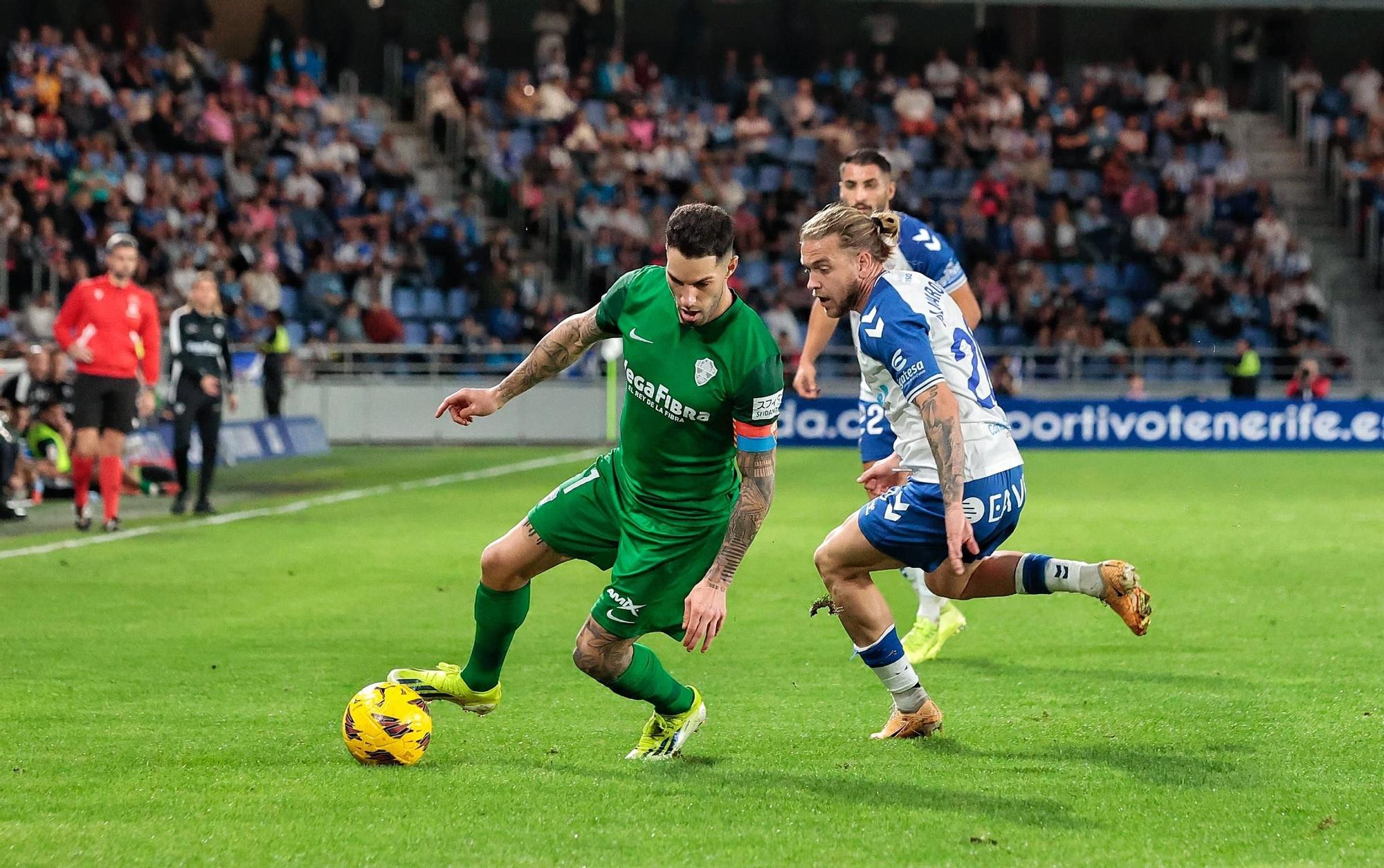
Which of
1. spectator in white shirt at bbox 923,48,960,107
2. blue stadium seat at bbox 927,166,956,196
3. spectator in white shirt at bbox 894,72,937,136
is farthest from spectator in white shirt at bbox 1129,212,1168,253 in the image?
spectator in white shirt at bbox 923,48,960,107

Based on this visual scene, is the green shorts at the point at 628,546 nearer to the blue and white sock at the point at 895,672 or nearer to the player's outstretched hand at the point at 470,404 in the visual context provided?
the player's outstretched hand at the point at 470,404

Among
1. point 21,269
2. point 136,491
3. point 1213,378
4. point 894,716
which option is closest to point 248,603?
point 894,716

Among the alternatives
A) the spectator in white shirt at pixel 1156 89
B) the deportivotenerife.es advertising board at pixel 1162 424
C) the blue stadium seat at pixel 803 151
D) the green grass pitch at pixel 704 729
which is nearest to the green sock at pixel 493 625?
the green grass pitch at pixel 704 729

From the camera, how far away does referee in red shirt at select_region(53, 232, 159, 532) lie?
13578mm

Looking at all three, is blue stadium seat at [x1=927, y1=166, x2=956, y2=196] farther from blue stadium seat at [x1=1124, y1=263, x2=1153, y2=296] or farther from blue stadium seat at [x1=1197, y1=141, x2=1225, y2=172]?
blue stadium seat at [x1=1197, y1=141, x2=1225, y2=172]

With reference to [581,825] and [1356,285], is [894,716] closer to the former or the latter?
[581,825]

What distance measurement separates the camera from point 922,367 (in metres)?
5.57

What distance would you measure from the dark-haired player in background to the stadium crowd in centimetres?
1879

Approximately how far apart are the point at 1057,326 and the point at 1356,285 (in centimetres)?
683

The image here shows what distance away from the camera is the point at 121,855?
14.9 ft

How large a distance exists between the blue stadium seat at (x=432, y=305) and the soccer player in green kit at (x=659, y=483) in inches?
910

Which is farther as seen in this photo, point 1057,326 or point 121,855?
point 1057,326

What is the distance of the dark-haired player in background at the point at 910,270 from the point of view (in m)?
7.73

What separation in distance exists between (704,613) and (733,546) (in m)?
0.25
